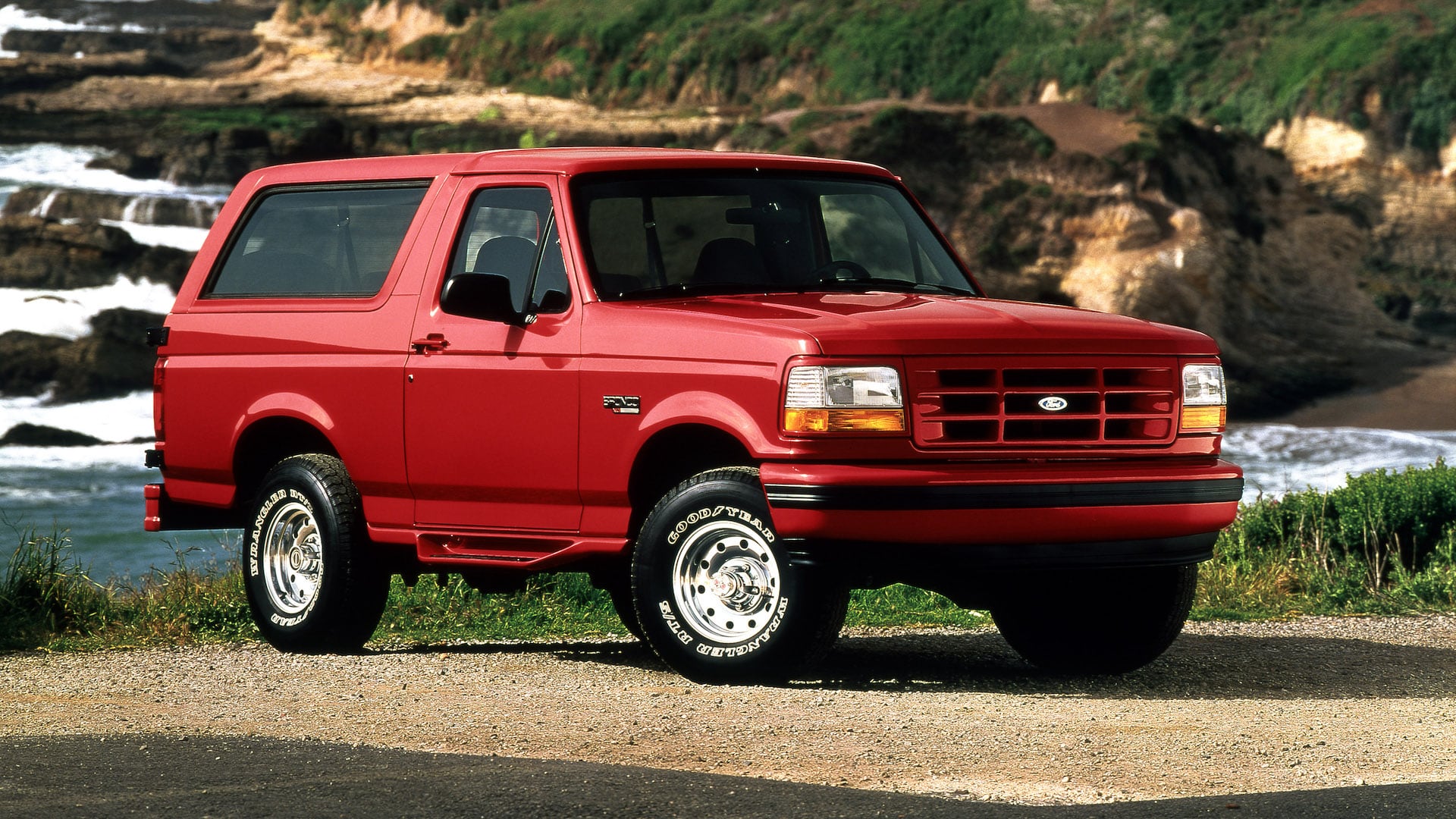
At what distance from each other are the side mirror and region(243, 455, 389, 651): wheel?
131cm

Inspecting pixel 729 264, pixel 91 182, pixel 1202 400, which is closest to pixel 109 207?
pixel 91 182

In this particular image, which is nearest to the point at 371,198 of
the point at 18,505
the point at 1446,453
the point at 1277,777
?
the point at 1277,777

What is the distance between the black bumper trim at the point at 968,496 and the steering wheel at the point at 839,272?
151 cm

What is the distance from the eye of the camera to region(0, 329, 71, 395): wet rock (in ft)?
139

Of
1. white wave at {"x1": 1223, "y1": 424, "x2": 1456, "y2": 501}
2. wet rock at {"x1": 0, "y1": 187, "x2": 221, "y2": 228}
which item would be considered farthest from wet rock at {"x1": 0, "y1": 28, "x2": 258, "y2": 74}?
white wave at {"x1": 1223, "y1": 424, "x2": 1456, "y2": 501}

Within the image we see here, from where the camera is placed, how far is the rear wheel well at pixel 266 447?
30.8 feet

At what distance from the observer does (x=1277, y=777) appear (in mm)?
6156

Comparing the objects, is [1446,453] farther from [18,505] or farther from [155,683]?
[155,683]

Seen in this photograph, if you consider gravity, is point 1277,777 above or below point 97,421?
above

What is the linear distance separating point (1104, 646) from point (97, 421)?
35201 mm

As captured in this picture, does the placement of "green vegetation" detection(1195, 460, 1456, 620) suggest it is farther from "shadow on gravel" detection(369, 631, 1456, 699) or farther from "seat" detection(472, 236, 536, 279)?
"seat" detection(472, 236, 536, 279)

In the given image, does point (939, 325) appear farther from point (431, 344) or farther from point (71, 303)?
point (71, 303)

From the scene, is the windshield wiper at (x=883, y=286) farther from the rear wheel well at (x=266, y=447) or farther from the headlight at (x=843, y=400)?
the rear wheel well at (x=266, y=447)

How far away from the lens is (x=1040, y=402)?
751cm
